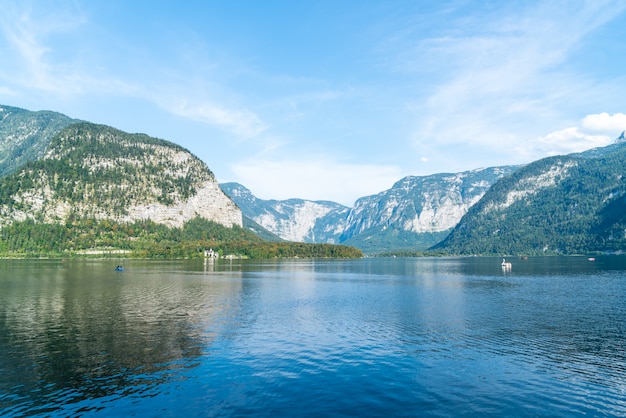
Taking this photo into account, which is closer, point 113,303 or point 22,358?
point 22,358

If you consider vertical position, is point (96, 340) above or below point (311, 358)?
above

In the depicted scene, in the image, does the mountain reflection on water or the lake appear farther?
the mountain reflection on water

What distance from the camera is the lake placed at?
33031 mm

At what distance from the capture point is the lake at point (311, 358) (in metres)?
33.0

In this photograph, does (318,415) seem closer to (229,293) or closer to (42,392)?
(42,392)

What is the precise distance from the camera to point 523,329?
6050 cm

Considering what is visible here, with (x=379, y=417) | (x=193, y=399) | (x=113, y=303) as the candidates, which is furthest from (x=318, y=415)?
(x=113, y=303)

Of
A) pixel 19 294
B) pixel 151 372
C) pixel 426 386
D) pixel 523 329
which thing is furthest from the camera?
pixel 19 294

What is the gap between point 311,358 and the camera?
151 feet

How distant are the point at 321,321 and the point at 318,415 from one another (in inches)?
1457

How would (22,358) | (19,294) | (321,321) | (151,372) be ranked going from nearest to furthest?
(151,372) < (22,358) < (321,321) < (19,294)

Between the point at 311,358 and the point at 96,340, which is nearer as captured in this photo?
the point at 311,358

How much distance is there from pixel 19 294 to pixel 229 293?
4792 cm

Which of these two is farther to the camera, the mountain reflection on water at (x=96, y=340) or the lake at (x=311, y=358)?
the mountain reflection on water at (x=96, y=340)
